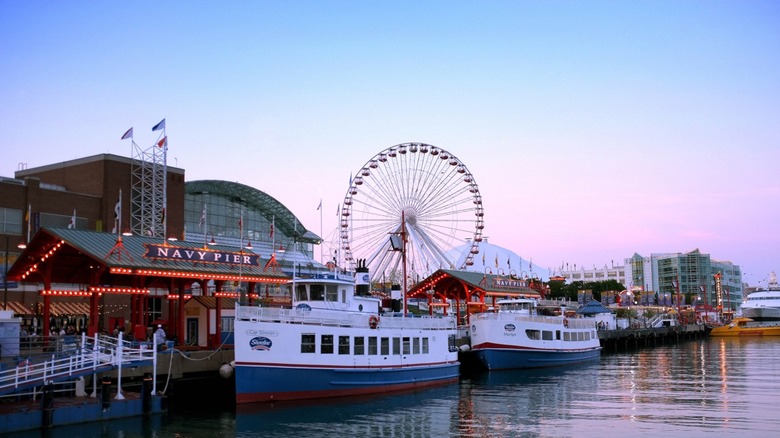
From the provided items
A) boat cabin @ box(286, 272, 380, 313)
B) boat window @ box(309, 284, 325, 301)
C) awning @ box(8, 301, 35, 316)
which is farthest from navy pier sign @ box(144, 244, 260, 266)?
awning @ box(8, 301, 35, 316)

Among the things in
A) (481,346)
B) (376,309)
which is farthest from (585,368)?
(376,309)

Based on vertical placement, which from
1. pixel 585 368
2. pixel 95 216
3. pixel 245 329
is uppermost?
pixel 95 216

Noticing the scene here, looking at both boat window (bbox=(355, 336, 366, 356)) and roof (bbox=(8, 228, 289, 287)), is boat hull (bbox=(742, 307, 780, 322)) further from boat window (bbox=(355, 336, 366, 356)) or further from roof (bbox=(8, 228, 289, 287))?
boat window (bbox=(355, 336, 366, 356))

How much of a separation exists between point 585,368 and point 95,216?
4518 cm

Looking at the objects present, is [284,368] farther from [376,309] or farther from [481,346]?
[481,346]

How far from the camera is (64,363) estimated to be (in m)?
29.8

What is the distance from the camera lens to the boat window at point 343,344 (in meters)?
36.5

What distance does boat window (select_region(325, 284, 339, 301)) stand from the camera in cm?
3997

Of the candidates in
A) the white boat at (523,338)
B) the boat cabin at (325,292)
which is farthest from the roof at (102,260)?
the white boat at (523,338)

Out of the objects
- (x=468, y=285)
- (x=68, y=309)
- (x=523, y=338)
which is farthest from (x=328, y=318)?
(x=468, y=285)

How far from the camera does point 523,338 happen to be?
54219 millimetres

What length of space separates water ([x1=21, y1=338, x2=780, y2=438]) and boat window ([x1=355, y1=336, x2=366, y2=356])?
7.70 ft

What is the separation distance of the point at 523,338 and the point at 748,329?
7396cm

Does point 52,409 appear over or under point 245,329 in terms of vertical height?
under
